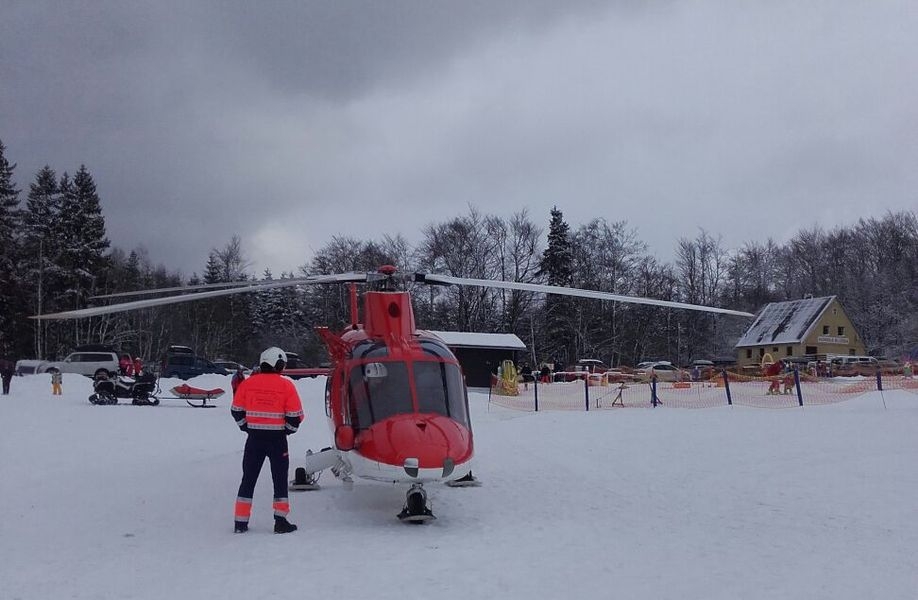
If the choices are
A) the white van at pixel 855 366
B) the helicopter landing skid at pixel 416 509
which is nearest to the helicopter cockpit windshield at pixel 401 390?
the helicopter landing skid at pixel 416 509

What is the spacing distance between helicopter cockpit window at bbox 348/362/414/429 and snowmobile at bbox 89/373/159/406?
64.7 feet

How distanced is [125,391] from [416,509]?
21.4m

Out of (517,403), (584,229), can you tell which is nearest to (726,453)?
(517,403)

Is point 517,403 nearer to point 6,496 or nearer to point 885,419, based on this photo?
point 885,419

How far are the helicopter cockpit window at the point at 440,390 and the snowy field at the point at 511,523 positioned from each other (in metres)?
1.32

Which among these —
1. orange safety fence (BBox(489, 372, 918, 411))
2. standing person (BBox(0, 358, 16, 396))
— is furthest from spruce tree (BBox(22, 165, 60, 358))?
orange safety fence (BBox(489, 372, 918, 411))

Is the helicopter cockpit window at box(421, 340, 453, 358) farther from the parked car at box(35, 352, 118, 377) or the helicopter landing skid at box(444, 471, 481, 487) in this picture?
the parked car at box(35, 352, 118, 377)

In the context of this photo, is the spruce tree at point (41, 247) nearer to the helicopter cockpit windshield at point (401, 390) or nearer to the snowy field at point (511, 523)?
the snowy field at point (511, 523)

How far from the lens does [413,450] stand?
868 centimetres

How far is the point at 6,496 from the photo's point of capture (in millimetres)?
9898

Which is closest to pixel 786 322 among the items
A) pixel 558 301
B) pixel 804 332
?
pixel 804 332

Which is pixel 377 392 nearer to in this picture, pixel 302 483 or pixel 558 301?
pixel 302 483

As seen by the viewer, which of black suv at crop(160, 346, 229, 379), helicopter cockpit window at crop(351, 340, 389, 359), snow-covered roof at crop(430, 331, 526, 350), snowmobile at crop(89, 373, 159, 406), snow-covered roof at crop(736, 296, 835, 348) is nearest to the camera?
helicopter cockpit window at crop(351, 340, 389, 359)

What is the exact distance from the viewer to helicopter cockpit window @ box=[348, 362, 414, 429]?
9297mm
